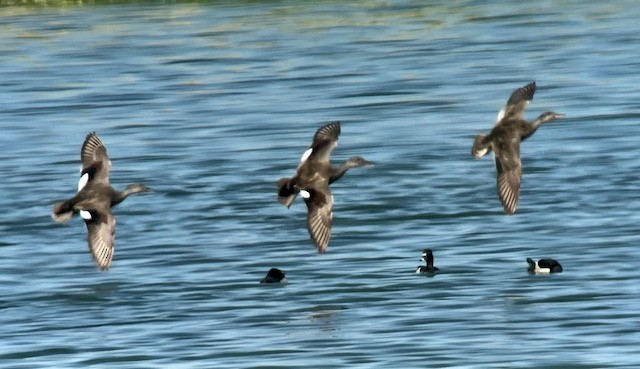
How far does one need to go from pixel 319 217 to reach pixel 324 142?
1.37 meters

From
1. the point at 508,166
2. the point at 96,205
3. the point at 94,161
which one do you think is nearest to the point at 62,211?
the point at 96,205

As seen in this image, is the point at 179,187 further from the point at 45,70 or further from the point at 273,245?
the point at 45,70

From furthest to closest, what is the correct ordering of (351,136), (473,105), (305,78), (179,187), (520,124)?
1. (305,78)
2. (473,105)
3. (351,136)
4. (179,187)
5. (520,124)

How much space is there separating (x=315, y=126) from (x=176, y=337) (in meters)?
15.9

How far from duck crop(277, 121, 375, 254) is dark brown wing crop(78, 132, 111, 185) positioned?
2.25 m

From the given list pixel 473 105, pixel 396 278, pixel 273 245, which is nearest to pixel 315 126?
pixel 473 105

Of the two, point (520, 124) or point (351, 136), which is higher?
point (520, 124)

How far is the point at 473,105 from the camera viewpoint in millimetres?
38375

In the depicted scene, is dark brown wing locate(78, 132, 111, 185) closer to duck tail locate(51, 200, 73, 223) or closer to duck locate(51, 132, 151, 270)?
duck locate(51, 132, 151, 270)

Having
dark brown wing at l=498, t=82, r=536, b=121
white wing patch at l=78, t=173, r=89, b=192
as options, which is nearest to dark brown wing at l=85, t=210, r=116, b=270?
white wing patch at l=78, t=173, r=89, b=192

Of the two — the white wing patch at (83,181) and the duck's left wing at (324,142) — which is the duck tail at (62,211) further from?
the duck's left wing at (324,142)

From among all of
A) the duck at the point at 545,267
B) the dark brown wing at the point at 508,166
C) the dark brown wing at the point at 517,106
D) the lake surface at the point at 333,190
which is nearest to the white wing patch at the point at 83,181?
the lake surface at the point at 333,190

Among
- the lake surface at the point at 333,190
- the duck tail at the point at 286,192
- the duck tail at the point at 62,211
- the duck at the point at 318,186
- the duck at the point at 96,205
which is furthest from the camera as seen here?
the duck at the point at 96,205

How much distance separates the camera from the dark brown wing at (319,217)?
21172 mm
